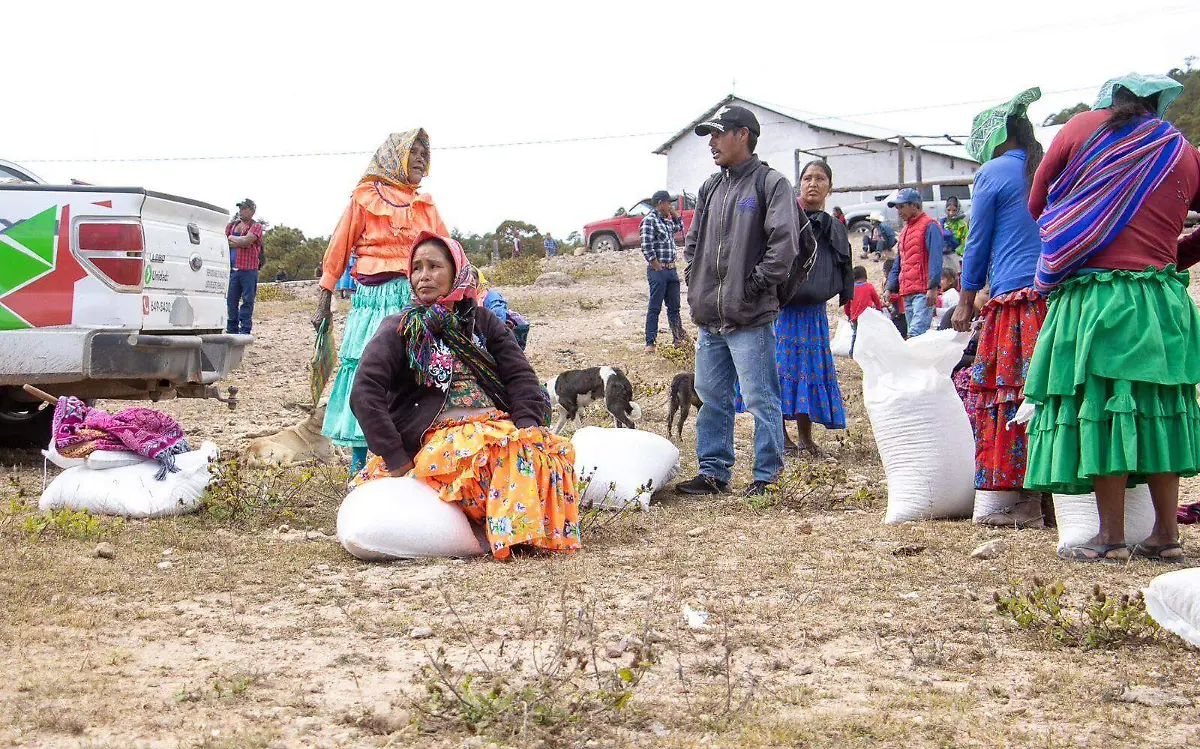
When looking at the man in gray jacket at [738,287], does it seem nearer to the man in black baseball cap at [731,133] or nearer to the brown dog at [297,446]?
the man in black baseball cap at [731,133]

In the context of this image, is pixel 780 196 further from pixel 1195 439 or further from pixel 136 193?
pixel 136 193

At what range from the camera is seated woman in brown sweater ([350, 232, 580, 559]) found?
4496 mm

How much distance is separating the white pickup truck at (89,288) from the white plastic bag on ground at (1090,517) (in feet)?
14.9

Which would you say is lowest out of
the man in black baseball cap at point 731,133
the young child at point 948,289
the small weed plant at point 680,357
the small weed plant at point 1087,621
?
the small weed plant at point 1087,621

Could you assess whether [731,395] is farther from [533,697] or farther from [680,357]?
[680,357]

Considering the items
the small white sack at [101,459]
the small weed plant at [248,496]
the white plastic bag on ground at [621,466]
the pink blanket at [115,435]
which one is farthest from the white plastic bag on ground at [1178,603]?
the small white sack at [101,459]

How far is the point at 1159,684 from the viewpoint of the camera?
9.31 feet

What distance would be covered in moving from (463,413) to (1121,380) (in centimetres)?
248

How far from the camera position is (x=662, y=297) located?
1307 centimetres

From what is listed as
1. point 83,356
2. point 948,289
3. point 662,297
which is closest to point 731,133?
point 83,356

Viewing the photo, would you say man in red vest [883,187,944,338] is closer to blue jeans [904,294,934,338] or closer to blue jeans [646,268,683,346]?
blue jeans [904,294,934,338]

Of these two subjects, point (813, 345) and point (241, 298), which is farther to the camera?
point (241, 298)

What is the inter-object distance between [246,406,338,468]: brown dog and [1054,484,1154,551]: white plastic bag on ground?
424 centimetres

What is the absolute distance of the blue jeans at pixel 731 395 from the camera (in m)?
5.81
